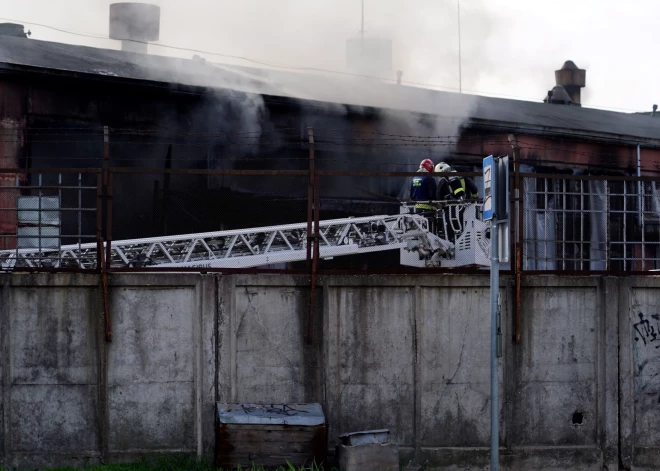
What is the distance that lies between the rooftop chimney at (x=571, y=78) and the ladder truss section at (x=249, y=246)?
2927 centimetres

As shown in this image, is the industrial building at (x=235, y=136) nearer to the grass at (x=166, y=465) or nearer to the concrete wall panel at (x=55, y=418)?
the concrete wall panel at (x=55, y=418)

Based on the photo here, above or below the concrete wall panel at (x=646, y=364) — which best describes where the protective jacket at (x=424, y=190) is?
above

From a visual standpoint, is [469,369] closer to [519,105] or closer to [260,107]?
[260,107]

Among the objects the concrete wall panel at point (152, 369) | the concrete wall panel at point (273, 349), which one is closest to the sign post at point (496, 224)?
the concrete wall panel at point (273, 349)

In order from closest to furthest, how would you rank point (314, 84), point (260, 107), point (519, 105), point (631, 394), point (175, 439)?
point (175, 439) → point (631, 394) → point (260, 107) → point (314, 84) → point (519, 105)

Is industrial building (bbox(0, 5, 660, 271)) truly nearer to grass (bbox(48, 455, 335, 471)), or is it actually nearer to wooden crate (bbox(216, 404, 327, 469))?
grass (bbox(48, 455, 335, 471))

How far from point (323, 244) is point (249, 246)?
1.36 metres

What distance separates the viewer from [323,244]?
54.4 ft

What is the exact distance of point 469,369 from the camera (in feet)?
39.4

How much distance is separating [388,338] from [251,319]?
160 cm

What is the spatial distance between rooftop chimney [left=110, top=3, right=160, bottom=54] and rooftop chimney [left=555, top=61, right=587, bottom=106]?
20615 mm

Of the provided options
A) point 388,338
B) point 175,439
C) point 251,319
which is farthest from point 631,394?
point 175,439

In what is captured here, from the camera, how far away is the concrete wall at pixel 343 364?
1145 cm

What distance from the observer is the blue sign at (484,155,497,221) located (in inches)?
387
